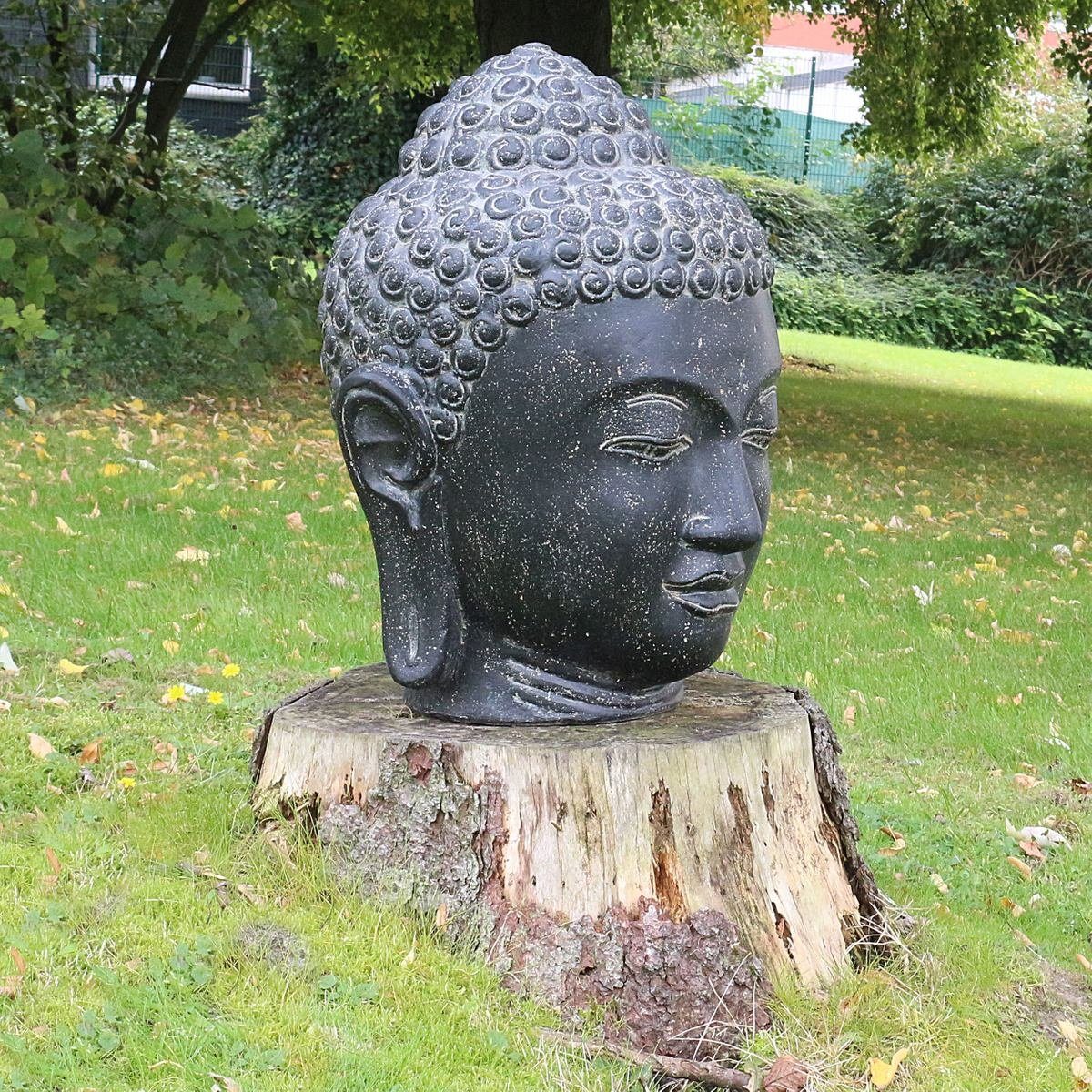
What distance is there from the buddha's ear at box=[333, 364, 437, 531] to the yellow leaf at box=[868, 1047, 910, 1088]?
5.29 feet

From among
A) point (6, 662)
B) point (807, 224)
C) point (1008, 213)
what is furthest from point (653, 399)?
point (807, 224)

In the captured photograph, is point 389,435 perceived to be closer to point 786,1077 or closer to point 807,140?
point 786,1077

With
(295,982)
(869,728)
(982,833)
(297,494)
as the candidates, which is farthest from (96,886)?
(297,494)

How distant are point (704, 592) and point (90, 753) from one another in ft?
7.06

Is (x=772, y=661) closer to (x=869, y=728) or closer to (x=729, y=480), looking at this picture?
(x=869, y=728)

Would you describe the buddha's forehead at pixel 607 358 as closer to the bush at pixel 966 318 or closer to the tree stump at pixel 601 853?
the tree stump at pixel 601 853

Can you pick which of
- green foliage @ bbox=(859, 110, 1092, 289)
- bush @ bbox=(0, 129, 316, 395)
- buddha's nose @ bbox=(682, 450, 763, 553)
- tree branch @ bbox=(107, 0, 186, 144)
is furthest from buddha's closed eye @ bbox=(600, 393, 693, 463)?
green foliage @ bbox=(859, 110, 1092, 289)

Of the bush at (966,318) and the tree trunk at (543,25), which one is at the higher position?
the tree trunk at (543,25)

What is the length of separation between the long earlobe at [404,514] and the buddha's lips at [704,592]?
0.55m

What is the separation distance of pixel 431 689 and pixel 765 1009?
44.1 inches

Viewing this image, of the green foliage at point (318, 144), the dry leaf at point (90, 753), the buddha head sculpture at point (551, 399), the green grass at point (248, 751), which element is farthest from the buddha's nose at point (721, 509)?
the green foliage at point (318, 144)

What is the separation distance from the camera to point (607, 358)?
3350mm

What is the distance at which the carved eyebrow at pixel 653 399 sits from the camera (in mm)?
3381

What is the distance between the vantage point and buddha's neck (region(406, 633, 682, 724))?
12.0 ft
